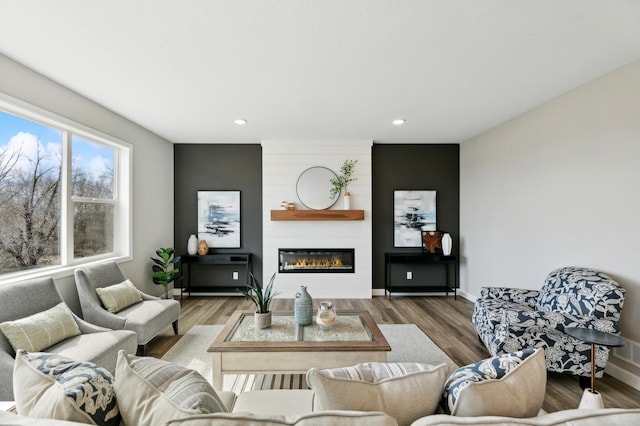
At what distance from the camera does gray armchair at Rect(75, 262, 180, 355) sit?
271cm

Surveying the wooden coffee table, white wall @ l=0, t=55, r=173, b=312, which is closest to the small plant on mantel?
white wall @ l=0, t=55, r=173, b=312

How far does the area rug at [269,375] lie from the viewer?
242 cm

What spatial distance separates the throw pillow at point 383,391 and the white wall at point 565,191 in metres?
2.62

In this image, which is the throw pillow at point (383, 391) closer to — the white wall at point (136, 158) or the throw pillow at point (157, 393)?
the throw pillow at point (157, 393)

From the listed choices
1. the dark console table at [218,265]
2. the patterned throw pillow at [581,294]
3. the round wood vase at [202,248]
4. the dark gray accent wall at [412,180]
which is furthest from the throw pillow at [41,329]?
the dark gray accent wall at [412,180]

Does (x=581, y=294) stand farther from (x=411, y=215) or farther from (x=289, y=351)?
(x=411, y=215)

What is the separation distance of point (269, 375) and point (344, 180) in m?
3.25

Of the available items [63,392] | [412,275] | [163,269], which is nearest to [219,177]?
[163,269]

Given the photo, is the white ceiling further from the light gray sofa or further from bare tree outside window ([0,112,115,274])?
the light gray sofa

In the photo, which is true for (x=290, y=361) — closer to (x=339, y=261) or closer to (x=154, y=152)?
(x=339, y=261)

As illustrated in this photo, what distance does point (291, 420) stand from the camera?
72cm

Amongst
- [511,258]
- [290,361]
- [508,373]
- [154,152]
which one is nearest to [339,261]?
[511,258]

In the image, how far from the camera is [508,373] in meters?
0.93

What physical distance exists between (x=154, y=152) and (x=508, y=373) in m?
4.99
